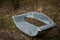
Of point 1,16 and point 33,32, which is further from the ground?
point 33,32

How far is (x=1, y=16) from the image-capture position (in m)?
6.71

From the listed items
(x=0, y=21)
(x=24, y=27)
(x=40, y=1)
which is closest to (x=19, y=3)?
(x=40, y=1)

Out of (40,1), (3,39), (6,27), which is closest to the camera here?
(3,39)

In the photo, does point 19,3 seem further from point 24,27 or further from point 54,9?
point 24,27

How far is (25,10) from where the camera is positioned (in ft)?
22.4

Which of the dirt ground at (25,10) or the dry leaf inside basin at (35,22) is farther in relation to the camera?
the dry leaf inside basin at (35,22)

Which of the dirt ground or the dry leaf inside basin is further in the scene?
the dry leaf inside basin

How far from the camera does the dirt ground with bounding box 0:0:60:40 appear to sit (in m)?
5.44

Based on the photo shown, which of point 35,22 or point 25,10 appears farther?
point 25,10

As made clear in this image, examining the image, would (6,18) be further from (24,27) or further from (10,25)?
(24,27)

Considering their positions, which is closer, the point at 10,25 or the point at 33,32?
the point at 33,32

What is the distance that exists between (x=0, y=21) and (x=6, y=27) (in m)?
0.43

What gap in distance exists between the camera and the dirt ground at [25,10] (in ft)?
17.8

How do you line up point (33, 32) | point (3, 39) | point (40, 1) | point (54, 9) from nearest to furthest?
point (33, 32) → point (3, 39) → point (54, 9) → point (40, 1)
